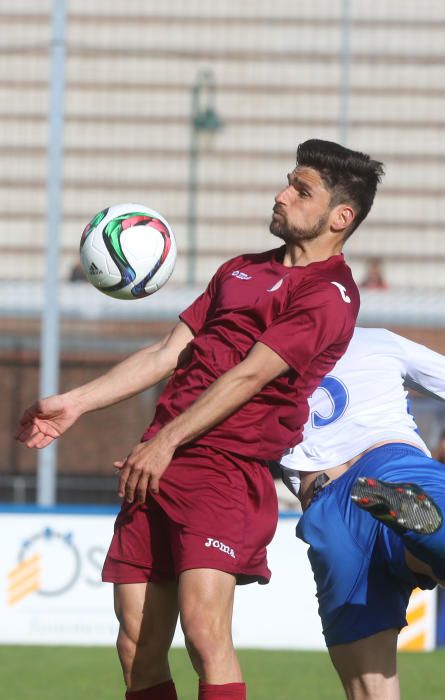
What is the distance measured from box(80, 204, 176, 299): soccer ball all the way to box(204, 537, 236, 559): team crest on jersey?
3.55 ft

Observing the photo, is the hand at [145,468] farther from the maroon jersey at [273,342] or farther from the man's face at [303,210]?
the man's face at [303,210]

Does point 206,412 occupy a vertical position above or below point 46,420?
above

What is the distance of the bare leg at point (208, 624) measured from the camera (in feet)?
11.4

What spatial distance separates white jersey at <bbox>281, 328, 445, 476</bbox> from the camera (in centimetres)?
380

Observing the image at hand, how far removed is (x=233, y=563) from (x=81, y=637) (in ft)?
16.6

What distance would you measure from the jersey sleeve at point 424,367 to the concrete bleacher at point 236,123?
674cm

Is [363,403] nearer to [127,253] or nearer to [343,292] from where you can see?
[343,292]

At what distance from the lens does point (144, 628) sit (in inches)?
147

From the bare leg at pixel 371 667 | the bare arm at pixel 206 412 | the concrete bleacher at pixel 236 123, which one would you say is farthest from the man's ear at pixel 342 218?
the concrete bleacher at pixel 236 123

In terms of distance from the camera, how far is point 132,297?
429cm

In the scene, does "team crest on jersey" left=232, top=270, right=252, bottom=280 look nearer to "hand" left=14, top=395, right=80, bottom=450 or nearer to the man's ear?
the man's ear

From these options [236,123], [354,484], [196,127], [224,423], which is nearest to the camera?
[354,484]

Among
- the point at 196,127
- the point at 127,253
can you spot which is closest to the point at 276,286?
the point at 127,253

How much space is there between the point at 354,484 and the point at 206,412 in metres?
0.47
